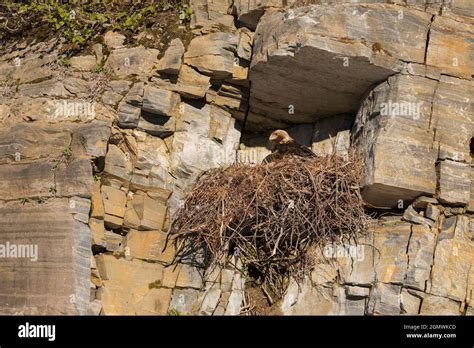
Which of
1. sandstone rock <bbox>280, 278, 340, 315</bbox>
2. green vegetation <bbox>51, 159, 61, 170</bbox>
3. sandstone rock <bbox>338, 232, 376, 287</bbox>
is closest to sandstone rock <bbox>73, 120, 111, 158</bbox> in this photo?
green vegetation <bbox>51, 159, 61, 170</bbox>

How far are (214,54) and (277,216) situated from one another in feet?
9.62

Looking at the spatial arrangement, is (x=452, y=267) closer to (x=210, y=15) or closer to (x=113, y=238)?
(x=113, y=238)

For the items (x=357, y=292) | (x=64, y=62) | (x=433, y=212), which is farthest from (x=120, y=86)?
(x=433, y=212)

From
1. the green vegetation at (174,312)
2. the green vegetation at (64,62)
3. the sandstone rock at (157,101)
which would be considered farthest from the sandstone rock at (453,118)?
the green vegetation at (64,62)

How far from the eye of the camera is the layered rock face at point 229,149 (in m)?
12.2

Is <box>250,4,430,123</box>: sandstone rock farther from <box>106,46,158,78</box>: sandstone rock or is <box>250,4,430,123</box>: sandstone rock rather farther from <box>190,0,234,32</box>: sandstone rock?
<box>106,46,158,78</box>: sandstone rock

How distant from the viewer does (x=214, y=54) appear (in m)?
14.3

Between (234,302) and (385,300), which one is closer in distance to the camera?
(385,300)

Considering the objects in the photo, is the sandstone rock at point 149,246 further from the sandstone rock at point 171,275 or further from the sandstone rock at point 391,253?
the sandstone rock at point 391,253

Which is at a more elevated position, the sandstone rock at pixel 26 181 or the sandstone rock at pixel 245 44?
the sandstone rock at pixel 245 44

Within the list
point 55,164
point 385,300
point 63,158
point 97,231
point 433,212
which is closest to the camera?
point 385,300

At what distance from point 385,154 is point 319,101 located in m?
1.83

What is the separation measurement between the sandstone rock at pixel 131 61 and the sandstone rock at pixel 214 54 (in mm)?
572

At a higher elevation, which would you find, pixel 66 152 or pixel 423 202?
pixel 423 202
